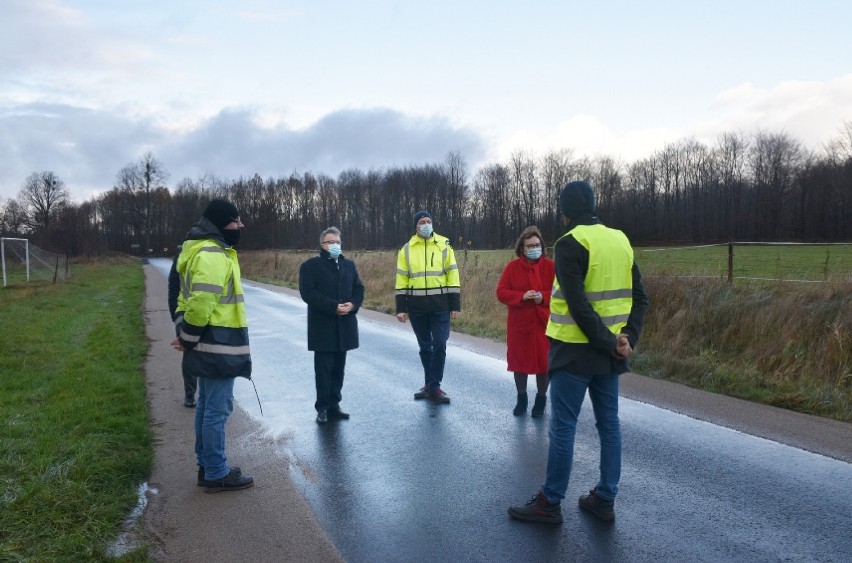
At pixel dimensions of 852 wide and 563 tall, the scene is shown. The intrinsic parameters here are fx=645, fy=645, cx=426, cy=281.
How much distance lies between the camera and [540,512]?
4062 mm

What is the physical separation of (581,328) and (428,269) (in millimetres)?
3410

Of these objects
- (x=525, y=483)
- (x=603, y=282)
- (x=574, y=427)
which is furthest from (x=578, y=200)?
(x=525, y=483)

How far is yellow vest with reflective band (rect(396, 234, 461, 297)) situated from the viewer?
7223 millimetres

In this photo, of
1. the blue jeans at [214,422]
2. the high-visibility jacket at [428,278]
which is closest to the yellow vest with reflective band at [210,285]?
the blue jeans at [214,422]

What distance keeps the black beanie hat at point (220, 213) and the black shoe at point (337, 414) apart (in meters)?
2.65

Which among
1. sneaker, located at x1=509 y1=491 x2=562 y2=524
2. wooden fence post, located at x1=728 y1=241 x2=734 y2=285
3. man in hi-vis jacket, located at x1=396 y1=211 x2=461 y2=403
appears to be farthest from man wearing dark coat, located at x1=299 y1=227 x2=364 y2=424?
wooden fence post, located at x1=728 y1=241 x2=734 y2=285

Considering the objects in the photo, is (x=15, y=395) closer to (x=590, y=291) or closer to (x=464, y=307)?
(x=590, y=291)

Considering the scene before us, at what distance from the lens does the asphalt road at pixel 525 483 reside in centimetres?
374

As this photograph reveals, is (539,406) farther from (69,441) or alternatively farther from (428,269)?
(69,441)

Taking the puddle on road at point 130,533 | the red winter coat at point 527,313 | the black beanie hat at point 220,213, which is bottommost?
the puddle on road at point 130,533

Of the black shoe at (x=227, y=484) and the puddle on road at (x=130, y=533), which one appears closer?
the puddle on road at (x=130, y=533)

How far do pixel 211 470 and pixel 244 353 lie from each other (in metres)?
0.88

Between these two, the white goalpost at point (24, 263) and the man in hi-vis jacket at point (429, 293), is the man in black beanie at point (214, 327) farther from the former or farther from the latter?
the white goalpost at point (24, 263)

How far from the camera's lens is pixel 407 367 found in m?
9.40
